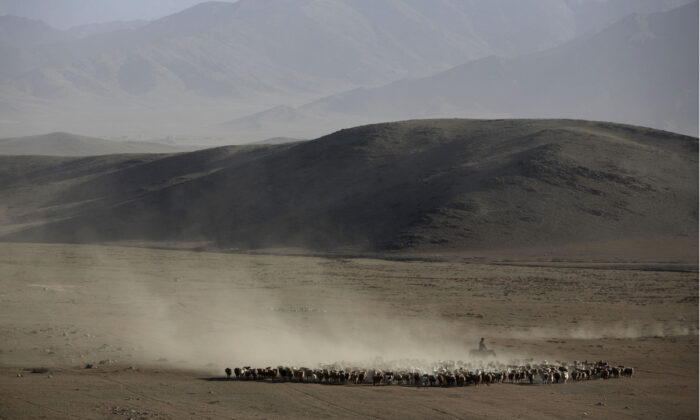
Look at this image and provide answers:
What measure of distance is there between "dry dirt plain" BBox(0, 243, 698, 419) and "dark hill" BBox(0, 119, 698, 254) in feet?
51.0

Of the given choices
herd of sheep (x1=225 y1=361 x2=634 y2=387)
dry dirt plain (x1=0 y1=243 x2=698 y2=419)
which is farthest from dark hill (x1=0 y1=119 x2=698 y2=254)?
herd of sheep (x1=225 y1=361 x2=634 y2=387)

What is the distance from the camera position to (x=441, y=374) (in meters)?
25.0

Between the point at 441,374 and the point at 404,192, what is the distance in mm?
63242

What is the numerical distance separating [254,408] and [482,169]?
7067 cm

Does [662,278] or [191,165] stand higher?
[191,165]

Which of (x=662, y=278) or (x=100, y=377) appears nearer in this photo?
(x=100, y=377)

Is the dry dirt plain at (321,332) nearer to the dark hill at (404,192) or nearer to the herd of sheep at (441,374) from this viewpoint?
the herd of sheep at (441,374)

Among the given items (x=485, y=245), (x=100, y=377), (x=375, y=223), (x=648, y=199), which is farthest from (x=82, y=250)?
(x=648, y=199)

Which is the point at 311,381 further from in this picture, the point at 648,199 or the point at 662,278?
the point at 648,199

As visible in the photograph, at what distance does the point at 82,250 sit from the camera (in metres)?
69.6

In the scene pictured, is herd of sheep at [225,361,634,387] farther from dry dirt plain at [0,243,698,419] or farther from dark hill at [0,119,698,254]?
dark hill at [0,119,698,254]

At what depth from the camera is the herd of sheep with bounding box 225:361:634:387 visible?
80.5 feet

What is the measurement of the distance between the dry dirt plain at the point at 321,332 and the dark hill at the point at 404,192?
1554cm

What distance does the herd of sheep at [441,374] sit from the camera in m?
24.5
